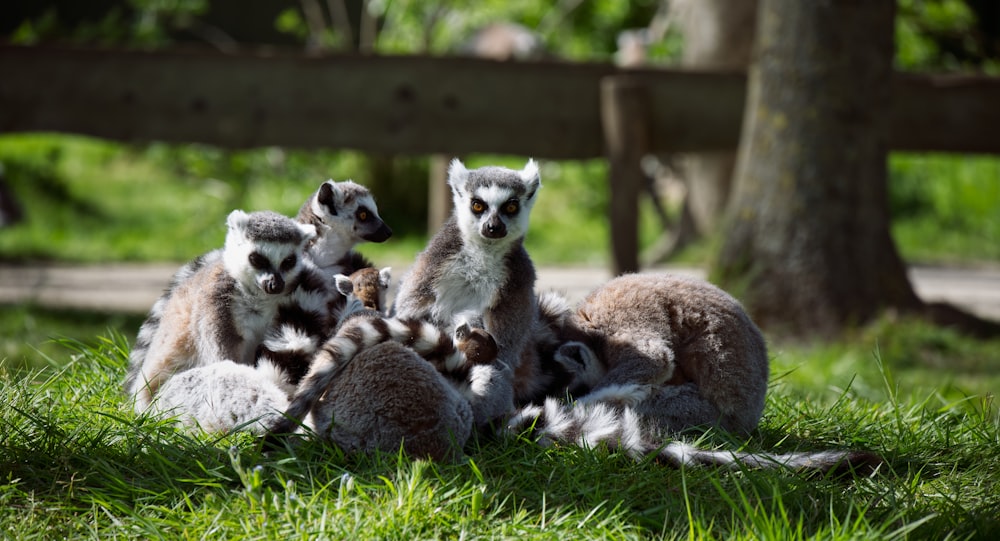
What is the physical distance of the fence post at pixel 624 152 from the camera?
629 centimetres

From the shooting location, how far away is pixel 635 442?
282cm

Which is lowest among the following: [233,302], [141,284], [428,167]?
[141,284]

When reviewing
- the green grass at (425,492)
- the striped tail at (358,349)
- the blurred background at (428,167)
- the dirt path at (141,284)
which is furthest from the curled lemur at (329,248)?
the blurred background at (428,167)

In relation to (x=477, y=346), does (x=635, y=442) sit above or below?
below

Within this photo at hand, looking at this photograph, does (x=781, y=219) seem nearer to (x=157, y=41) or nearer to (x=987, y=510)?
(x=987, y=510)

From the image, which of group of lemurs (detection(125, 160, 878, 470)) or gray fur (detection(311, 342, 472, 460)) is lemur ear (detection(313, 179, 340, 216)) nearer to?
group of lemurs (detection(125, 160, 878, 470))

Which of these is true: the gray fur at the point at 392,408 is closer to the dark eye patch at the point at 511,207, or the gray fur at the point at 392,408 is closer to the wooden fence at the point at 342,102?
the dark eye patch at the point at 511,207

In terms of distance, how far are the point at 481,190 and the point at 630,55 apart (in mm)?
8373

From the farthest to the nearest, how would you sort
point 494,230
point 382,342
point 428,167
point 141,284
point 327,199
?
point 428,167 < point 141,284 < point 327,199 < point 494,230 < point 382,342

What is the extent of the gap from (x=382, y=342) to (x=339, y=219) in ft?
3.26

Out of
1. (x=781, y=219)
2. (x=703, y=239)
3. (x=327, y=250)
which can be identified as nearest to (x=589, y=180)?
(x=703, y=239)

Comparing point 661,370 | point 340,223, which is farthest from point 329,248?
point 661,370

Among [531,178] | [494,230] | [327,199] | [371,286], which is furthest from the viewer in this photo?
[327,199]

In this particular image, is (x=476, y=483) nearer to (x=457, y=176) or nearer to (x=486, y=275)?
(x=486, y=275)
